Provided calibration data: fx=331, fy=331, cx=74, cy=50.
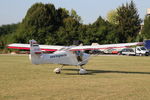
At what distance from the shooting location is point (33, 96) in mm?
10938

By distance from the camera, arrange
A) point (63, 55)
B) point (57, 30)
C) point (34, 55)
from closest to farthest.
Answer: point (34, 55) → point (63, 55) → point (57, 30)

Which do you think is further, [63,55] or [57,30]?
[57,30]

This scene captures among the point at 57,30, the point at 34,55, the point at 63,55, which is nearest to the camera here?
the point at 34,55

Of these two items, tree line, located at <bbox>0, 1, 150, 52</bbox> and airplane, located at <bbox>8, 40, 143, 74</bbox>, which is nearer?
airplane, located at <bbox>8, 40, 143, 74</bbox>

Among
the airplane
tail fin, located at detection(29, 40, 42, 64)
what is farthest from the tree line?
tail fin, located at detection(29, 40, 42, 64)

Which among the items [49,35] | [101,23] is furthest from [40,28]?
[101,23]

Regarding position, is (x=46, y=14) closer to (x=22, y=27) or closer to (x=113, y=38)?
(x=22, y=27)

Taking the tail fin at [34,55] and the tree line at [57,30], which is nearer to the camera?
the tail fin at [34,55]

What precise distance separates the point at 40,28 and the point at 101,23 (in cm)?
1520

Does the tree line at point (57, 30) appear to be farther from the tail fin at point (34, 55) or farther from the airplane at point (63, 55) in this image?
the tail fin at point (34, 55)

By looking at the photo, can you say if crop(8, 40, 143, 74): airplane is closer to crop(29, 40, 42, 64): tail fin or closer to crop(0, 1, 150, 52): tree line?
crop(29, 40, 42, 64): tail fin

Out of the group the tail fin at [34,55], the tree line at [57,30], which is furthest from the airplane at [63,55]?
the tree line at [57,30]

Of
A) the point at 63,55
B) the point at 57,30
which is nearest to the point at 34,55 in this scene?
the point at 63,55

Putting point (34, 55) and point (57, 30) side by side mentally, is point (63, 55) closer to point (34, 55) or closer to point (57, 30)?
point (34, 55)
